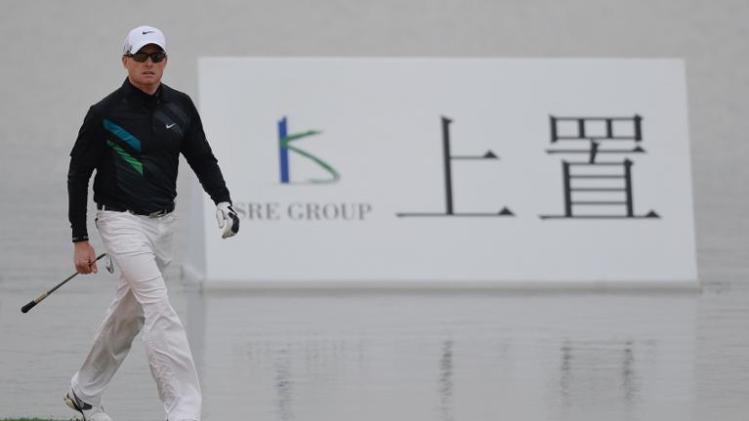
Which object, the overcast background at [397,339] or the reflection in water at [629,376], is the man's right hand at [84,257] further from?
the reflection in water at [629,376]

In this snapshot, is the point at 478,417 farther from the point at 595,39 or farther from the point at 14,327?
the point at 595,39

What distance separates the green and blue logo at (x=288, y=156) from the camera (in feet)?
43.9

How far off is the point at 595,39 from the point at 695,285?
13.0 meters

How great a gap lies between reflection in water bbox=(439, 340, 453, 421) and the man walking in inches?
50.7

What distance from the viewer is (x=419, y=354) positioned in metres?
10.4

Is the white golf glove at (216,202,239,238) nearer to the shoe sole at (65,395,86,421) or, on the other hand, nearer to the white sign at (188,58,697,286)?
the shoe sole at (65,395,86,421)

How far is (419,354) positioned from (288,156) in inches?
132

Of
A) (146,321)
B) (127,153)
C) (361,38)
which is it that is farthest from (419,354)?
(361,38)

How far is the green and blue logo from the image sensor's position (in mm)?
13375

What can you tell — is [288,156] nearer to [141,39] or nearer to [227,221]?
[227,221]

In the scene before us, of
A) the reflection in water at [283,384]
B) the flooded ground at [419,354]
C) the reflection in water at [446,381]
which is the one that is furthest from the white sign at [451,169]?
the reflection in water at [283,384]

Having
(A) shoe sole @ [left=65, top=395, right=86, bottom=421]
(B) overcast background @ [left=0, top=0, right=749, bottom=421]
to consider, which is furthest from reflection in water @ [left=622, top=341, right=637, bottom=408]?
(A) shoe sole @ [left=65, top=395, right=86, bottom=421]

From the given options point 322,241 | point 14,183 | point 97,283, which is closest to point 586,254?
point 322,241

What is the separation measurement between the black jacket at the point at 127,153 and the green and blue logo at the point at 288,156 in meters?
5.32
